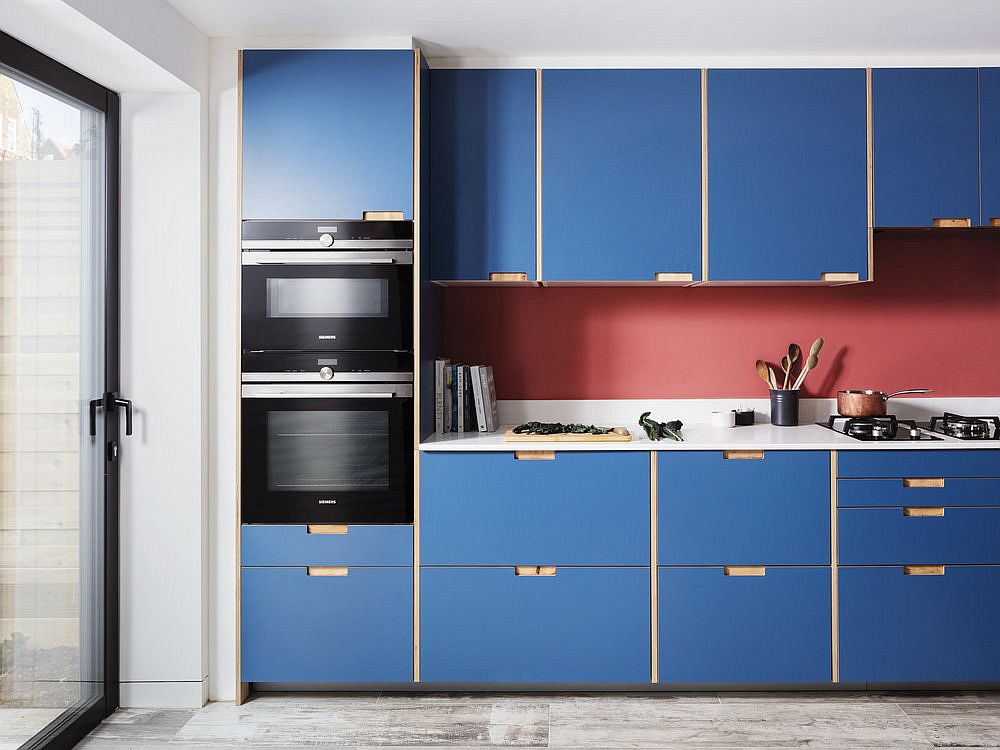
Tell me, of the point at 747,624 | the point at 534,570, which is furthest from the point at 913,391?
the point at 534,570

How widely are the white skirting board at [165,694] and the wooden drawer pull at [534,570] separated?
1.19 meters

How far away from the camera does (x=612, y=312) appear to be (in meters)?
3.31

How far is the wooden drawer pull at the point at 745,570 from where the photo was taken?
2.75m

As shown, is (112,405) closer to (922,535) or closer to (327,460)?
(327,460)

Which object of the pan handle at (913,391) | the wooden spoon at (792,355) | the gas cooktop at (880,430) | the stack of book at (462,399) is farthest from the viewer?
the wooden spoon at (792,355)

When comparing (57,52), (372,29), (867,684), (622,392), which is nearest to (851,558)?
(867,684)

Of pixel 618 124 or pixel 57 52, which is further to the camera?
pixel 618 124

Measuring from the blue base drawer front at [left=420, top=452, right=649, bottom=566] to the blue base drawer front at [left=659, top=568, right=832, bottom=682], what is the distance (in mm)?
229

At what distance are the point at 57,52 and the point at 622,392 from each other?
2330 mm

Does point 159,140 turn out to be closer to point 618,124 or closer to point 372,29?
point 372,29

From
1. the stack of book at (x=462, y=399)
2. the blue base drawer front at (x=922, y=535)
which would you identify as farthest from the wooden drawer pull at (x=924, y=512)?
the stack of book at (x=462, y=399)

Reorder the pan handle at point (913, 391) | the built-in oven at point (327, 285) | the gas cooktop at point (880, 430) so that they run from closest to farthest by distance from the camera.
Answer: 1. the built-in oven at point (327, 285)
2. the gas cooktop at point (880, 430)
3. the pan handle at point (913, 391)

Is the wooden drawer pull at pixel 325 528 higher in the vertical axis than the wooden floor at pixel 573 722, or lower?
higher

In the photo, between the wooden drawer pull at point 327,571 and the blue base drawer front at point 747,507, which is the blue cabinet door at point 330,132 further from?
the blue base drawer front at point 747,507
